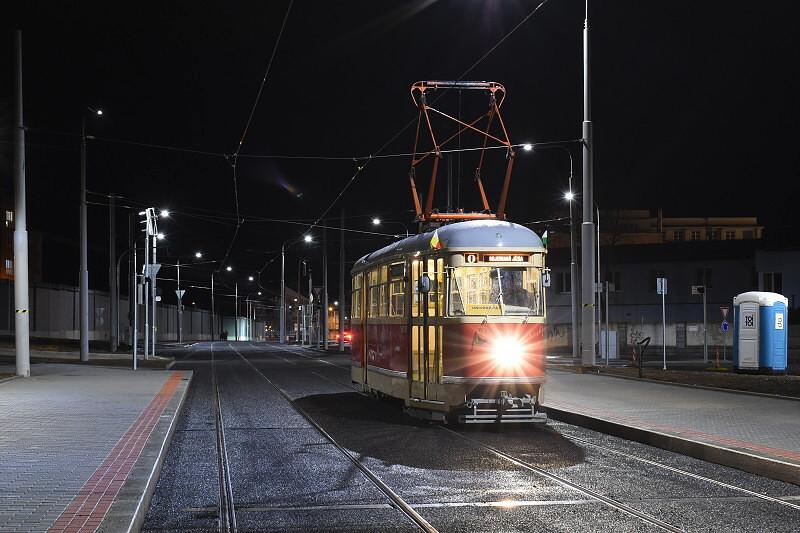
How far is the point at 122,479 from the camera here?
8672mm

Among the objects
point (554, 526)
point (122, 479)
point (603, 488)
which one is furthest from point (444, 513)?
point (122, 479)

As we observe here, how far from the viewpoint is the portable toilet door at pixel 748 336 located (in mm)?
27516

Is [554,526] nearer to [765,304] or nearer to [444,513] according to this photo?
[444,513]

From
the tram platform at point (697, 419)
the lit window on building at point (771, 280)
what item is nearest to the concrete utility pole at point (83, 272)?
the tram platform at point (697, 419)

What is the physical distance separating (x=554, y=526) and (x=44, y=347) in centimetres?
4124

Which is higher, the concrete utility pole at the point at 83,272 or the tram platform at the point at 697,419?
the concrete utility pole at the point at 83,272

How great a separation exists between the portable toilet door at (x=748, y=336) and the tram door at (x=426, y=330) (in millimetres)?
16318

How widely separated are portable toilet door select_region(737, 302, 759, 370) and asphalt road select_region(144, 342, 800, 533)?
586 inches

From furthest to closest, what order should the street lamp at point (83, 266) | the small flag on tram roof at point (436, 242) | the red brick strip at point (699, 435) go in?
1. the street lamp at point (83, 266)
2. the small flag on tram roof at point (436, 242)
3. the red brick strip at point (699, 435)

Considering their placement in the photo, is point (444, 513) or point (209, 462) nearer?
point (444, 513)

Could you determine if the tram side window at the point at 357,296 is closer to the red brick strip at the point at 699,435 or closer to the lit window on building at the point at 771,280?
the red brick strip at the point at 699,435

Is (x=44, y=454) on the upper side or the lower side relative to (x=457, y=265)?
lower

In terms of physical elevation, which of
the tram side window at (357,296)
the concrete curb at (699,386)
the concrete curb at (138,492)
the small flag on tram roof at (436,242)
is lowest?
the concrete curb at (699,386)

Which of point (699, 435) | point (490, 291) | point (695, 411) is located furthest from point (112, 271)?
point (699, 435)
